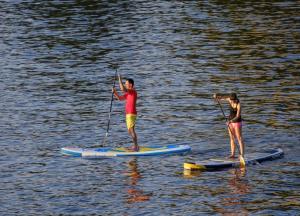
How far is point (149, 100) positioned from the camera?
52.2 m

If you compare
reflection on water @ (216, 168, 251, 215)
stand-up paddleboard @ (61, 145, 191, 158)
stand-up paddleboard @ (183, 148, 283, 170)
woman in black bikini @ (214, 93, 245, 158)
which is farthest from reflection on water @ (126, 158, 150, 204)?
woman in black bikini @ (214, 93, 245, 158)

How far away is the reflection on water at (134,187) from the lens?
32812mm

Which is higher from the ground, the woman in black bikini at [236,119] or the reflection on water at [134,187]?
the woman in black bikini at [236,119]

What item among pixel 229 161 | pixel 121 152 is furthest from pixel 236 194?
pixel 121 152

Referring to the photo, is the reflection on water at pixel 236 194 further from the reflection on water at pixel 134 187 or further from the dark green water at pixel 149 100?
the reflection on water at pixel 134 187

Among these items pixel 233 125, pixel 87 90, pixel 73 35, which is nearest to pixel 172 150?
pixel 233 125

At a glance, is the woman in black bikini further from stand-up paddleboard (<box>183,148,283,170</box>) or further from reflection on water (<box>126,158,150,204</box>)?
reflection on water (<box>126,158,150,204</box>)

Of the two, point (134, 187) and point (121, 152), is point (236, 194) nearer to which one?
point (134, 187)

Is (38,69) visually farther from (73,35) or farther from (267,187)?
(267,187)

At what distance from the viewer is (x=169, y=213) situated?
1227 inches

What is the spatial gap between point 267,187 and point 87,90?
2379 centimetres

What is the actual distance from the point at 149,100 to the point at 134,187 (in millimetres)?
18181

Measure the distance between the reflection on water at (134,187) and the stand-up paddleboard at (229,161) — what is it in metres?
2.06

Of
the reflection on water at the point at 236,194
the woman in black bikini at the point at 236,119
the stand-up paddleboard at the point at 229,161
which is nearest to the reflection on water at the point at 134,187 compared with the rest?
the stand-up paddleboard at the point at 229,161
